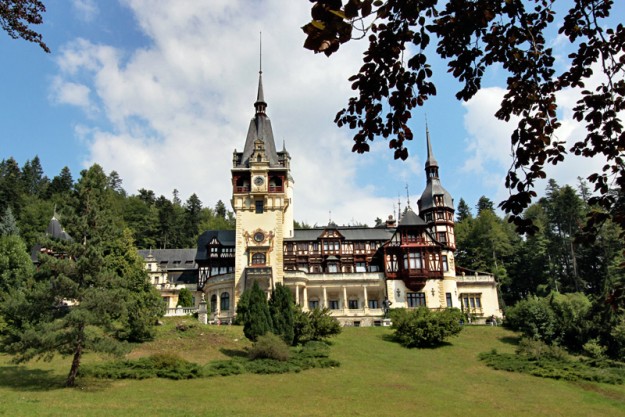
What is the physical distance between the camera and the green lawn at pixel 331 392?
22156mm

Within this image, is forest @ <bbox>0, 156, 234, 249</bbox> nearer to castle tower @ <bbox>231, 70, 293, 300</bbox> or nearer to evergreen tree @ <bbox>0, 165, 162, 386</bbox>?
castle tower @ <bbox>231, 70, 293, 300</bbox>

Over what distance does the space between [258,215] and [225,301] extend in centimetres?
1063

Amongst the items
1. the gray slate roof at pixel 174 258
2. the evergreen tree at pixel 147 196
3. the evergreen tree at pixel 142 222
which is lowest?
the gray slate roof at pixel 174 258

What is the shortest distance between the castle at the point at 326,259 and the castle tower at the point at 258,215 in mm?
116

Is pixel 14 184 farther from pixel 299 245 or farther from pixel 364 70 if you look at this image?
pixel 364 70

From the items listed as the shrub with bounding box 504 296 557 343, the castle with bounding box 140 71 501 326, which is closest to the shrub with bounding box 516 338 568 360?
the shrub with bounding box 504 296 557 343

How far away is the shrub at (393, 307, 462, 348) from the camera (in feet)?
140

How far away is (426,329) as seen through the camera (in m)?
42.8

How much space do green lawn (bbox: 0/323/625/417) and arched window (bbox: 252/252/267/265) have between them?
19.3 m

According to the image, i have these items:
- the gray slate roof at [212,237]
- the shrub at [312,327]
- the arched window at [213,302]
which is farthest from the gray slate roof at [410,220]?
the arched window at [213,302]

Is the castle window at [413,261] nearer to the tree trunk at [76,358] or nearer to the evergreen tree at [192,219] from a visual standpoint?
the tree trunk at [76,358]

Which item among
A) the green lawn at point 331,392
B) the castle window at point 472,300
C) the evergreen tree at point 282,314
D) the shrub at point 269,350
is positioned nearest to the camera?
the green lawn at point 331,392

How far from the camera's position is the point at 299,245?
2584 inches

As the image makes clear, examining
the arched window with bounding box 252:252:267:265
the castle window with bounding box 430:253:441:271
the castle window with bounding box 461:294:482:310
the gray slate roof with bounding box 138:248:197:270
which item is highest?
the gray slate roof with bounding box 138:248:197:270
